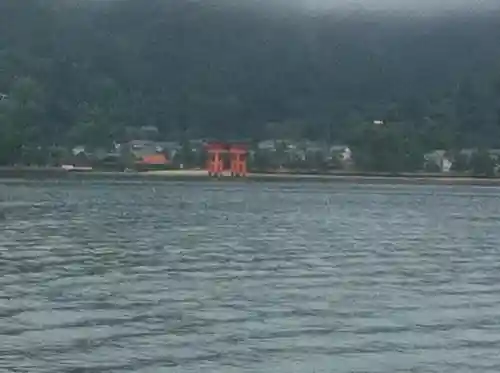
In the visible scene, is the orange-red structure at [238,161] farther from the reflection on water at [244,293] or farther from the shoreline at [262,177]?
Answer: the reflection on water at [244,293]

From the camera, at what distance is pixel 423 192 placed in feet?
152

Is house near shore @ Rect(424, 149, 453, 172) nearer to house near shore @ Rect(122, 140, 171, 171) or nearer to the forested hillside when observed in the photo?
the forested hillside

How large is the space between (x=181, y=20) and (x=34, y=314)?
64529 millimetres

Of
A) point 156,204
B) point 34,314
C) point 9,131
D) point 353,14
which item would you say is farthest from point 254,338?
point 353,14

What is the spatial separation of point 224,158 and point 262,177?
5.02 metres

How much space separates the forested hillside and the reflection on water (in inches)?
1682

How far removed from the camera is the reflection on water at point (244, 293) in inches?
405

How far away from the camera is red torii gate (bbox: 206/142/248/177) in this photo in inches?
2309

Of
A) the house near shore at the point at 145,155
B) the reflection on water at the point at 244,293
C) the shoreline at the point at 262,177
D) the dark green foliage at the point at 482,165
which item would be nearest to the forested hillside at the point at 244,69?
the house near shore at the point at 145,155

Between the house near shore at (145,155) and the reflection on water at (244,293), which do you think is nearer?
the reflection on water at (244,293)

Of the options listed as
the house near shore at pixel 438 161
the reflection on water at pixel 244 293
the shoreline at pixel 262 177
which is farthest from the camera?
the house near shore at pixel 438 161

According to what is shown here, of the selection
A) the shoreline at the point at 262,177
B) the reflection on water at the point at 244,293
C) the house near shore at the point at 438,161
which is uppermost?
the house near shore at the point at 438,161

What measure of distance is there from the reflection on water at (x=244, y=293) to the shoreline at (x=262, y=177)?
24.1m

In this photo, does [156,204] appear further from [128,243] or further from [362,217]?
[128,243]
